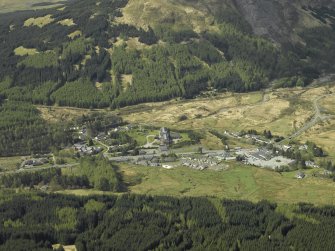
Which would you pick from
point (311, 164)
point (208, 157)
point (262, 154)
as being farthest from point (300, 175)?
point (208, 157)

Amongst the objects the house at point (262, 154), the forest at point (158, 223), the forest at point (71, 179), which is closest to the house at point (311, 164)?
the house at point (262, 154)

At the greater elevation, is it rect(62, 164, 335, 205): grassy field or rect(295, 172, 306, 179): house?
rect(62, 164, 335, 205): grassy field

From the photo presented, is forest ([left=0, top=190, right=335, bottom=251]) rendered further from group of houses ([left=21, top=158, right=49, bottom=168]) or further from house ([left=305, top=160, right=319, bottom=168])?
house ([left=305, top=160, right=319, bottom=168])

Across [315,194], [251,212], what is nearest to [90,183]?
[251,212]

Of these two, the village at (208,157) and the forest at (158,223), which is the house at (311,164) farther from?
the forest at (158,223)

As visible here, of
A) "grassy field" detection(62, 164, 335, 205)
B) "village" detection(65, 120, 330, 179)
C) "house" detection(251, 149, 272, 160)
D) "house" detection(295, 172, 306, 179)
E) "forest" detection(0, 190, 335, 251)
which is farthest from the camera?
"house" detection(251, 149, 272, 160)

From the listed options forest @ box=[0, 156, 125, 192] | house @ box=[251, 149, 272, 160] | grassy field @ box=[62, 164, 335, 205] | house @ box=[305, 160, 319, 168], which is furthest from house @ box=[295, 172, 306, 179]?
forest @ box=[0, 156, 125, 192]

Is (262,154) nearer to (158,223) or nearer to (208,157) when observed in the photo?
(208,157)
